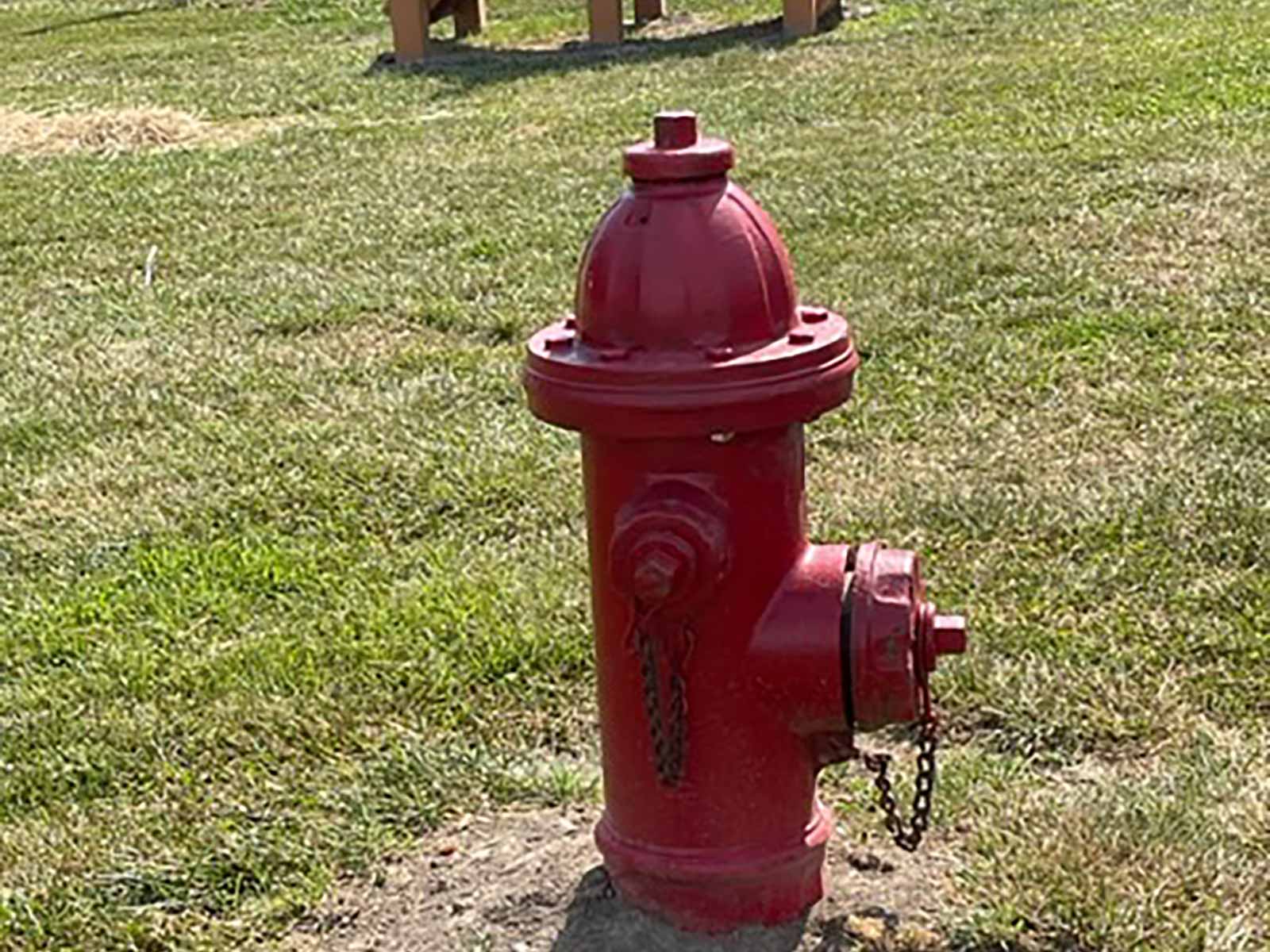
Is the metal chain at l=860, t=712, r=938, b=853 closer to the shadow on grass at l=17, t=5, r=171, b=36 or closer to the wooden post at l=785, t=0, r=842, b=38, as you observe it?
the wooden post at l=785, t=0, r=842, b=38

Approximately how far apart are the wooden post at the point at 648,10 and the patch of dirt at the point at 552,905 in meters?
11.7

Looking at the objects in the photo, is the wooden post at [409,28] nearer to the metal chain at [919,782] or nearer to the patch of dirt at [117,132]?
the patch of dirt at [117,132]

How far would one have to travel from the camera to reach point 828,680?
6.87ft

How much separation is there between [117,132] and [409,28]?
2.94m

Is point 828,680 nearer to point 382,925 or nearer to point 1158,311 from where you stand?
point 382,925

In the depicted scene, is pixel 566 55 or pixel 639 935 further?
pixel 566 55

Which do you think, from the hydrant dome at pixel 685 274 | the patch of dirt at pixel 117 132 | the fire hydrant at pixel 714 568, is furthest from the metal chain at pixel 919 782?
the patch of dirt at pixel 117 132

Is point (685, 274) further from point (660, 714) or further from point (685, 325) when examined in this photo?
point (660, 714)

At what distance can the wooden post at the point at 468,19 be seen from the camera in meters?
14.0

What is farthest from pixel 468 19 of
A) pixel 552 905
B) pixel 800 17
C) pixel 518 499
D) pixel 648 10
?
pixel 552 905

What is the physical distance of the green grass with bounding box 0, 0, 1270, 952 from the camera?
257 centimetres

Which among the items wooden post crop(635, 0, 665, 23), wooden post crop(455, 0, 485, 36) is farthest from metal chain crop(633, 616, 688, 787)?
wooden post crop(455, 0, 485, 36)

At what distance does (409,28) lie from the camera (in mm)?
12602

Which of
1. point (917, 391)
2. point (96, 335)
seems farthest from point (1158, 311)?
point (96, 335)
